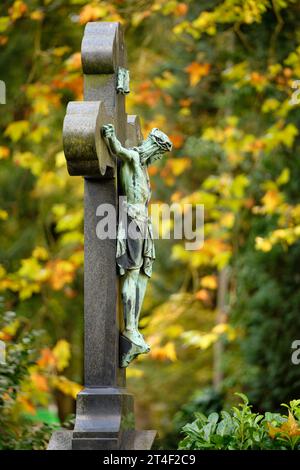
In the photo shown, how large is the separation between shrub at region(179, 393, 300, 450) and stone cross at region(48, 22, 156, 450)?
364 mm

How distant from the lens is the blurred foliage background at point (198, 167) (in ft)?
42.9

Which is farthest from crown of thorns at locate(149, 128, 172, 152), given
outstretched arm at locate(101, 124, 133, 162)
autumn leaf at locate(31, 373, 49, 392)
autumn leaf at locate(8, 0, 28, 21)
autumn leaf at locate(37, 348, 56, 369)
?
autumn leaf at locate(37, 348, 56, 369)

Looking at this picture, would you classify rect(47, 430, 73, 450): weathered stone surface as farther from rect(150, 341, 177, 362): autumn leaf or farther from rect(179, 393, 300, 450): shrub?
rect(150, 341, 177, 362): autumn leaf

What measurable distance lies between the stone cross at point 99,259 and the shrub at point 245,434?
1.19ft

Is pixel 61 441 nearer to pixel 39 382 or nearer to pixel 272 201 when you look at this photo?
pixel 39 382

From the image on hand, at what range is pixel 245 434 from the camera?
22.4ft

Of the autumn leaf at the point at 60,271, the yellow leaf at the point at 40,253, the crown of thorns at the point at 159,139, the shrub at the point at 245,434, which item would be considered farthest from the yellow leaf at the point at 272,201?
the shrub at the point at 245,434

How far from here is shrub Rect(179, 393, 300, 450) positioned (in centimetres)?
671

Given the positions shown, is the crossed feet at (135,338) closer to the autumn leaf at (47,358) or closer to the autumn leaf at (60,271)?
the autumn leaf at (47,358)

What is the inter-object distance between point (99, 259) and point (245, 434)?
1.55 meters

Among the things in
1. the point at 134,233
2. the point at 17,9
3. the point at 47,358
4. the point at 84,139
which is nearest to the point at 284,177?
the point at 47,358

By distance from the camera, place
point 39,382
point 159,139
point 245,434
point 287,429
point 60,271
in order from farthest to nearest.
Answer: point 60,271 → point 39,382 → point 159,139 → point 245,434 → point 287,429

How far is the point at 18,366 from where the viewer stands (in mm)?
9250

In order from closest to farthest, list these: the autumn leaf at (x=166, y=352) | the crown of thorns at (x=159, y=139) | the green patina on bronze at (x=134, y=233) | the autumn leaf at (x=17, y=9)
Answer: the green patina on bronze at (x=134, y=233) < the crown of thorns at (x=159, y=139) < the autumn leaf at (x=17, y=9) < the autumn leaf at (x=166, y=352)
